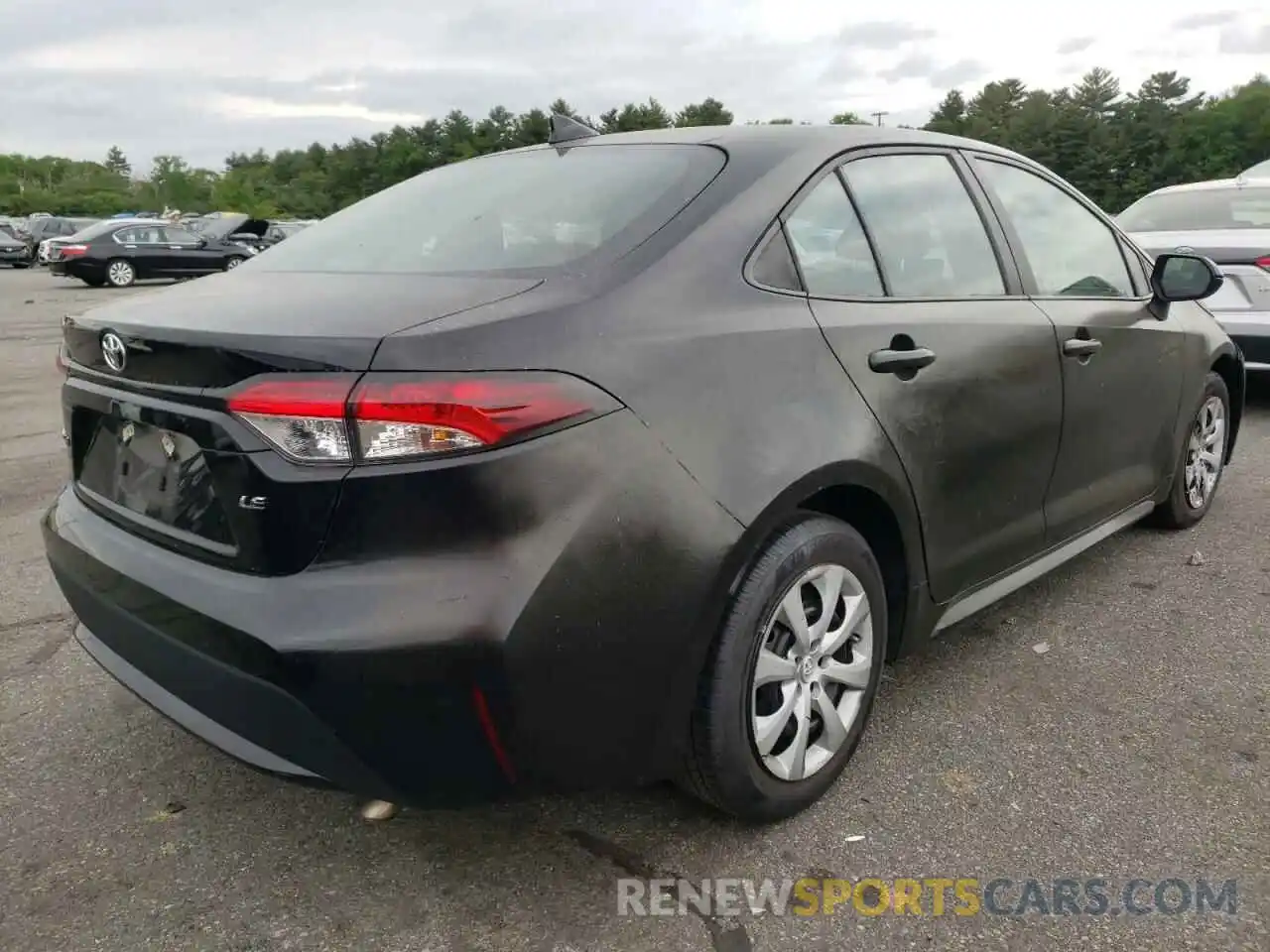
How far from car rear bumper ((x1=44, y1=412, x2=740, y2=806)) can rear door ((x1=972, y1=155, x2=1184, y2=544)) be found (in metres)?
1.72

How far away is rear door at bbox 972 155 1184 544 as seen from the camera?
3211mm

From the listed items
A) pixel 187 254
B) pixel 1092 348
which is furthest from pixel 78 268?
pixel 1092 348

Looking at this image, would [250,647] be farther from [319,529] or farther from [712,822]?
[712,822]

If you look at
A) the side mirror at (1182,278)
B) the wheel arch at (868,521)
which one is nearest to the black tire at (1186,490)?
the side mirror at (1182,278)

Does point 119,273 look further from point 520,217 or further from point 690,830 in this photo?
point 690,830

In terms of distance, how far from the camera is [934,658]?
329 cm

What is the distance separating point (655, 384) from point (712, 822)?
1080 mm

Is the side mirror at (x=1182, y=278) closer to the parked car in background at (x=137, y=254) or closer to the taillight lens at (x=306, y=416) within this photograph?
the taillight lens at (x=306, y=416)

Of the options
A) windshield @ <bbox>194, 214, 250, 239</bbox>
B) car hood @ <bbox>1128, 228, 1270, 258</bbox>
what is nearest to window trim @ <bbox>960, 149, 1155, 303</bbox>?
car hood @ <bbox>1128, 228, 1270, 258</bbox>

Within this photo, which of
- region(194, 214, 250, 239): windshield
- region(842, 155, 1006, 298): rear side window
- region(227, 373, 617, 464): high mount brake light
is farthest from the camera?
region(194, 214, 250, 239): windshield

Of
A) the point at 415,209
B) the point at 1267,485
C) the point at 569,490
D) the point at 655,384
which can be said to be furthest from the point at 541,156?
the point at 1267,485

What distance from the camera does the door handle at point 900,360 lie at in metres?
2.47

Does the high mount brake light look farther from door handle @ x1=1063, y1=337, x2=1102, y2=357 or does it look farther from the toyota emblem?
door handle @ x1=1063, y1=337, x2=1102, y2=357

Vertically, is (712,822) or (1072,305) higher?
(1072,305)
